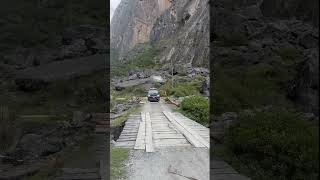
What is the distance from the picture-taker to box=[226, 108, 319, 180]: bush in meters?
4.59

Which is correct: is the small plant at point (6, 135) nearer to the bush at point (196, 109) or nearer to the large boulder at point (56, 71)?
the large boulder at point (56, 71)

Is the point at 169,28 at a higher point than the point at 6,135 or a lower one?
higher

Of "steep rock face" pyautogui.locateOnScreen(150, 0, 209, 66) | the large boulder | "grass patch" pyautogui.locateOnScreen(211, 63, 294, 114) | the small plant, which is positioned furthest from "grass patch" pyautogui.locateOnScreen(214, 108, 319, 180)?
"steep rock face" pyautogui.locateOnScreen(150, 0, 209, 66)

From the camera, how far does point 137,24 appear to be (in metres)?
118

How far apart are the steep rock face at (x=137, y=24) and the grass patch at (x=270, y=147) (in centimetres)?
10025

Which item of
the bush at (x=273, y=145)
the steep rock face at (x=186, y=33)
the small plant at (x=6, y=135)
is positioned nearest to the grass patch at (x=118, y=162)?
the bush at (x=273, y=145)

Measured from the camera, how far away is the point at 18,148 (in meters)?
7.26

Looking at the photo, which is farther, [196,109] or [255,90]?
[196,109]

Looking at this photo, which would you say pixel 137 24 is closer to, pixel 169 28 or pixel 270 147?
pixel 169 28

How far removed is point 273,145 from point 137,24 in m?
115

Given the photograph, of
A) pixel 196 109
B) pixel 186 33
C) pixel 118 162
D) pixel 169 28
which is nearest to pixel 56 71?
pixel 196 109

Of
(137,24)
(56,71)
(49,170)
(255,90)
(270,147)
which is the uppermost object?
(137,24)

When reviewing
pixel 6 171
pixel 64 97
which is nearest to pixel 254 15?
pixel 64 97

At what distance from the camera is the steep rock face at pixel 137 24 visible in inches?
4464
